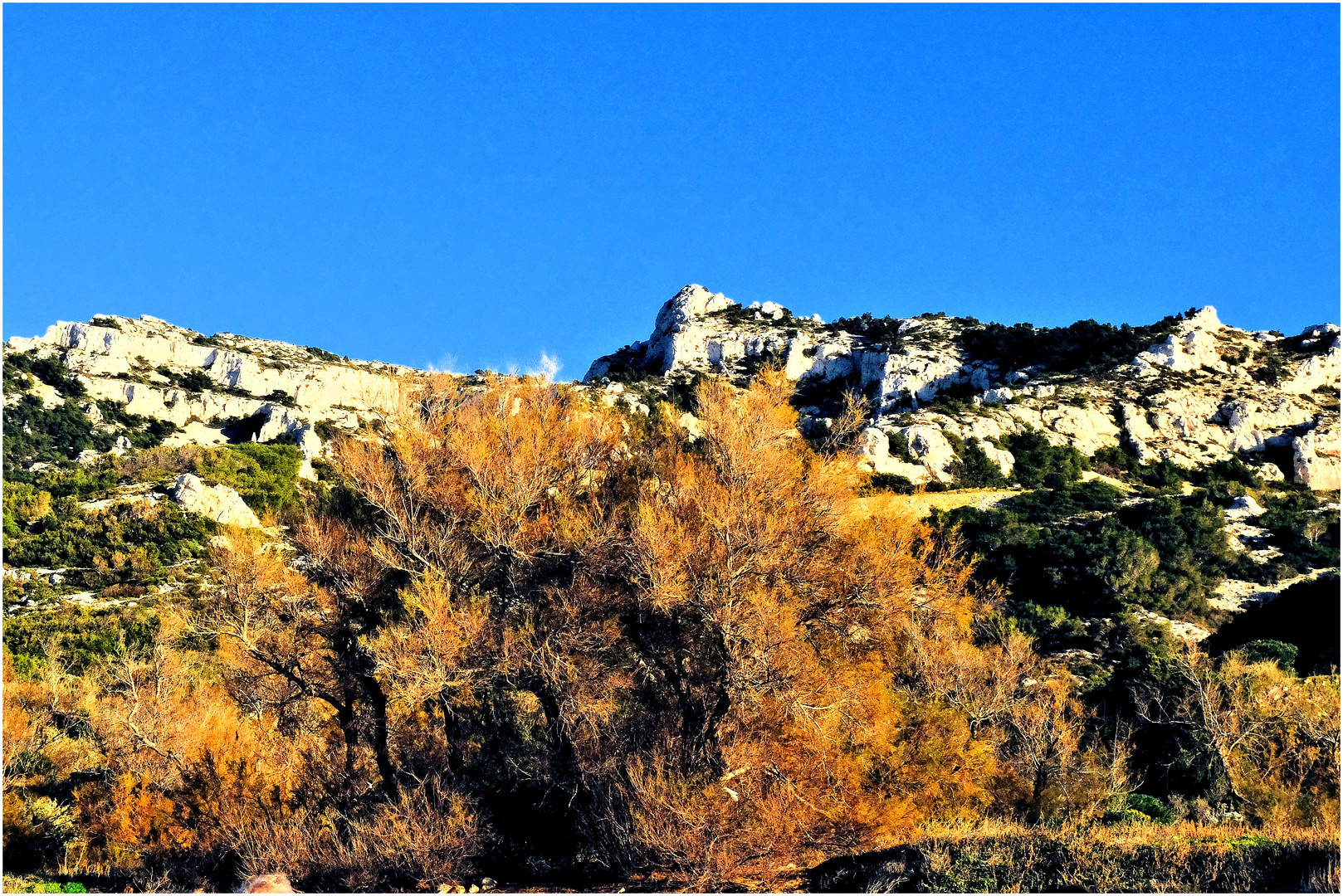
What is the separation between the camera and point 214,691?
62.7 feet

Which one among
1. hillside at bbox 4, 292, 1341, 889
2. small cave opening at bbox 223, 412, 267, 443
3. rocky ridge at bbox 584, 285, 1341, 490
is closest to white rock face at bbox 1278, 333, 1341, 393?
rocky ridge at bbox 584, 285, 1341, 490

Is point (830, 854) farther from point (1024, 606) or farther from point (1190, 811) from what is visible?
point (1024, 606)

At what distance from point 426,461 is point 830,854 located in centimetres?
Result: 851

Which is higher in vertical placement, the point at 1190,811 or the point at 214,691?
the point at 214,691

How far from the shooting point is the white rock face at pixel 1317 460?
53.1 m

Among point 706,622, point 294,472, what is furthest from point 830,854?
point 294,472

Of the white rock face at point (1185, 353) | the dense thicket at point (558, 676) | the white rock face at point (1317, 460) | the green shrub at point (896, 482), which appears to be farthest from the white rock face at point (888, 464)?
the dense thicket at point (558, 676)

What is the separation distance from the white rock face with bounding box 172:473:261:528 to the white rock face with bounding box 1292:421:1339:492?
5519cm

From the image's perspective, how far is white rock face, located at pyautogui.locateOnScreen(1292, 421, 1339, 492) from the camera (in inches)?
2092

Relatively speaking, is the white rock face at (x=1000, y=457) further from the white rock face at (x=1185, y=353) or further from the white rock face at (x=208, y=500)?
the white rock face at (x=208, y=500)

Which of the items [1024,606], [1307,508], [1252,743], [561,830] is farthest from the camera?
[1307,508]

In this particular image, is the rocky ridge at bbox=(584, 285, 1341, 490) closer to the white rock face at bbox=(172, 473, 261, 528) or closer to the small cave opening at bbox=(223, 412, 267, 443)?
the small cave opening at bbox=(223, 412, 267, 443)

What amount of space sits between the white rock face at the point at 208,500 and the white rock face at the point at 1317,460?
55.2 metres

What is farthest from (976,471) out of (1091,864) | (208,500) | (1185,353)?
(1091,864)
